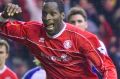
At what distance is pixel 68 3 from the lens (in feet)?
36.2

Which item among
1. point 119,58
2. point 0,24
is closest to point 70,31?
point 0,24

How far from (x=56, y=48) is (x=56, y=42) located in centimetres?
6

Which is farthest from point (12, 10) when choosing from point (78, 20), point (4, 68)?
point (4, 68)

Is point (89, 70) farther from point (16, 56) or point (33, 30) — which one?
point (16, 56)

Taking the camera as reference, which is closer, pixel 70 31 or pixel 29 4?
pixel 70 31

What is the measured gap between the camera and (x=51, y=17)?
671cm

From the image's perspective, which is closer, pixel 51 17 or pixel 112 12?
pixel 51 17

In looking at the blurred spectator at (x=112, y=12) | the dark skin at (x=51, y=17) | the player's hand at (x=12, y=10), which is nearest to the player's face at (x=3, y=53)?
the dark skin at (x=51, y=17)

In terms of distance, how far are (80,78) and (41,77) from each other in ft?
4.22

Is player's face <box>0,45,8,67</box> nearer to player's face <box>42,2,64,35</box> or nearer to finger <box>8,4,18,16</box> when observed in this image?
player's face <box>42,2,64,35</box>

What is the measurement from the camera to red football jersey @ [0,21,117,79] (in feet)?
22.5

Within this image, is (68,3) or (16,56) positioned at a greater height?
(68,3)

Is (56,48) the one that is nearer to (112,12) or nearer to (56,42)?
(56,42)

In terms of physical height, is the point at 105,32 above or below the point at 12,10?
below
